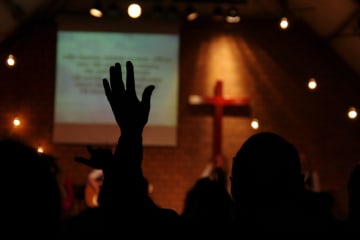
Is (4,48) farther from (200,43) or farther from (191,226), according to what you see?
(191,226)

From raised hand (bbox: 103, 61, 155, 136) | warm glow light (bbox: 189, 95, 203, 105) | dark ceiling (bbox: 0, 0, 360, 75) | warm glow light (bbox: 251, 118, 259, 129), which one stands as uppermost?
dark ceiling (bbox: 0, 0, 360, 75)

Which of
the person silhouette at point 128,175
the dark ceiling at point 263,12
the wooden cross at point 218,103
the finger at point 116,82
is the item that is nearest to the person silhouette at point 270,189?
the person silhouette at point 128,175

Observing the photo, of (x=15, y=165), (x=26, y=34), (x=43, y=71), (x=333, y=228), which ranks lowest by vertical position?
(x=333, y=228)

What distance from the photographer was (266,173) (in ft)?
4.50

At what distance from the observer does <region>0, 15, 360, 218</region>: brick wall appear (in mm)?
7613

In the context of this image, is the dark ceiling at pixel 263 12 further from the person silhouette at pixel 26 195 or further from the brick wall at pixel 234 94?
the person silhouette at pixel 26 195

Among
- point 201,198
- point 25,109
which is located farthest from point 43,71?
point 201,198

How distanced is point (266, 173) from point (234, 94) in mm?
6443

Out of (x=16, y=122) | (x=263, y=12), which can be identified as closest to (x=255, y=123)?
(x=263, y=12)

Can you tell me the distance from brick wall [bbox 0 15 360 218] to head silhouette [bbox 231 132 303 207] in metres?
6.18

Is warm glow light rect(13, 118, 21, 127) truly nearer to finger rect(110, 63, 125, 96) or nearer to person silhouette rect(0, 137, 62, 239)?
finger rect(110, 63, 125, 96)

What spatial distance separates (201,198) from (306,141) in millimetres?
5707

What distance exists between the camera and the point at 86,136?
24.8 ft

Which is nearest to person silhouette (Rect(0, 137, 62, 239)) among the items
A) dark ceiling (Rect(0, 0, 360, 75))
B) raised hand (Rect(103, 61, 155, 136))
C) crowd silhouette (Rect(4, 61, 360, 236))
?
crowd silhouette (Rect(4, 61, 360, 236))
